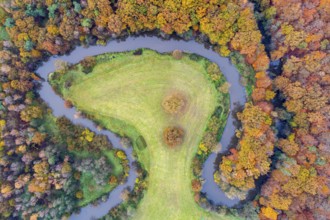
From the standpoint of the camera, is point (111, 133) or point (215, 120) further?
point (111, 133)

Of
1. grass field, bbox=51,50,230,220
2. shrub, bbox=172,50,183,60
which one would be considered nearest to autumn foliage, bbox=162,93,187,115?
grass field, bbox=51,50,230,220

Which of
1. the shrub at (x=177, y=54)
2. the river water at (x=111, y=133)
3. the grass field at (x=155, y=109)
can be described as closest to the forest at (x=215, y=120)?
the river water at (x=111, y=133)

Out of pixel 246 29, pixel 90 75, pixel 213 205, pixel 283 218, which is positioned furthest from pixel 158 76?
pixel 283 218

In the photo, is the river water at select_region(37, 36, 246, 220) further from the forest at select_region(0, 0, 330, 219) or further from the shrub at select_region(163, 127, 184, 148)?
the shrub at select_region(163, 127, 184, 148)

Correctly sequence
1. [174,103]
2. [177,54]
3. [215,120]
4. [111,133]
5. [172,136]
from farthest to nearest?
[111,133], [215,120], [177,54], [172,136], [174,103]

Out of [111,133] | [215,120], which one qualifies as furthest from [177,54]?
[111,133]

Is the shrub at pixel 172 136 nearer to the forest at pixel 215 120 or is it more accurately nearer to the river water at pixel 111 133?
the forest at pixel 215 120

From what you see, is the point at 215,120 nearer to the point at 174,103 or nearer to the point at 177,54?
the point at 174,103
